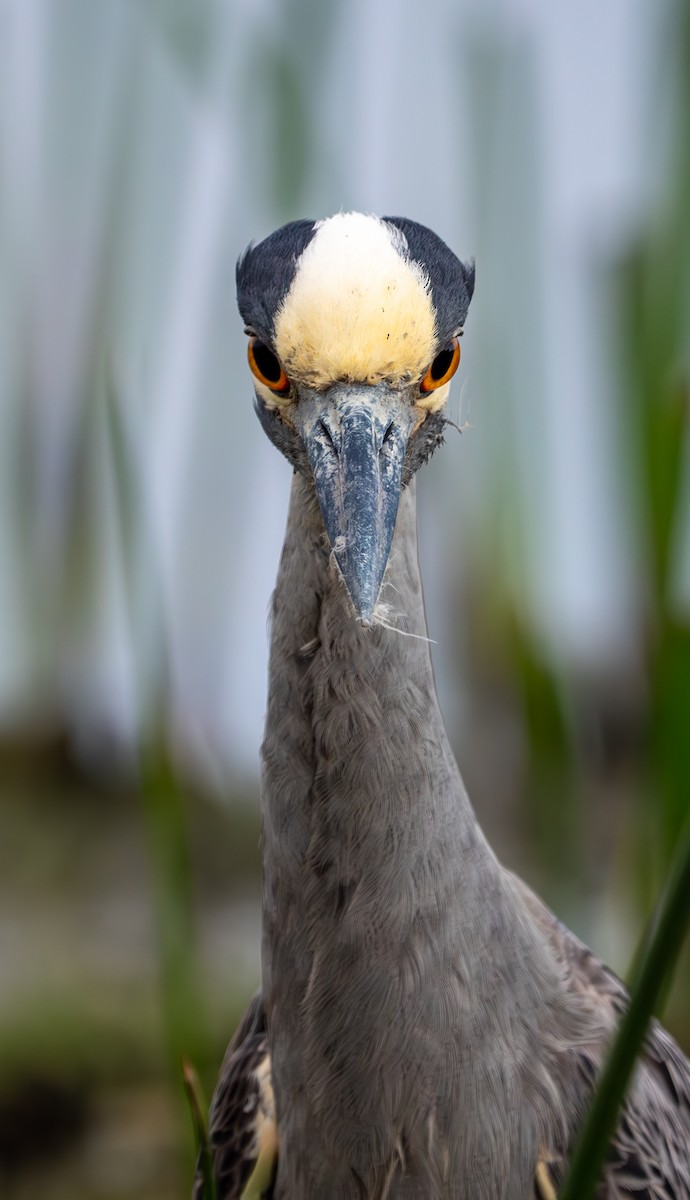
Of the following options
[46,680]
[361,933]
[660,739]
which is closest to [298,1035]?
[361,933]

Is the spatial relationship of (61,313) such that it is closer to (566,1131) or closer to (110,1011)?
(110,1011)

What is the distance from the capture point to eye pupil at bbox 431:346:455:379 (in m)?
1.06

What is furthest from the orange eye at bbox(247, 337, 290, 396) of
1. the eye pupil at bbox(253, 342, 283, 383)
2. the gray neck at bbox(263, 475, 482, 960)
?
the gray neck at bbox(263, 475, 482, 960)

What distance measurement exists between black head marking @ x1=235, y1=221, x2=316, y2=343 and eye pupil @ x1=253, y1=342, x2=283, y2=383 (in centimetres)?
1

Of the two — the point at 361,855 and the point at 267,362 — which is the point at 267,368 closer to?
the point at 267,362

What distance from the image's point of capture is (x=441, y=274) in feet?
3.49

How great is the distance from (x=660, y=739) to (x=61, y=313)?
4.11 ft

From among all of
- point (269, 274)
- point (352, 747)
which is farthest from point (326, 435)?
point (352, 747)

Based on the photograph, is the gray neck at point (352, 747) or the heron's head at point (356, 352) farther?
the gray neck at point (352, 747)

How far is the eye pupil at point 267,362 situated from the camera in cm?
105

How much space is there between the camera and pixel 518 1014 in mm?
1200

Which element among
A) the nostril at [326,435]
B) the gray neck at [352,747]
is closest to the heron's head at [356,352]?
the nostril at [326,435]

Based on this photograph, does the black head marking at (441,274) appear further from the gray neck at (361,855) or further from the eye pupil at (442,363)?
the gray neck at (361,855)

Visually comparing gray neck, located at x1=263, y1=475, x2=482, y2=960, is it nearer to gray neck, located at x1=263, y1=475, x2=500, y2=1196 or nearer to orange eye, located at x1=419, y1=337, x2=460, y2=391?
gray neck, located at x1=263, y1=475, x2=500, y2=1196
